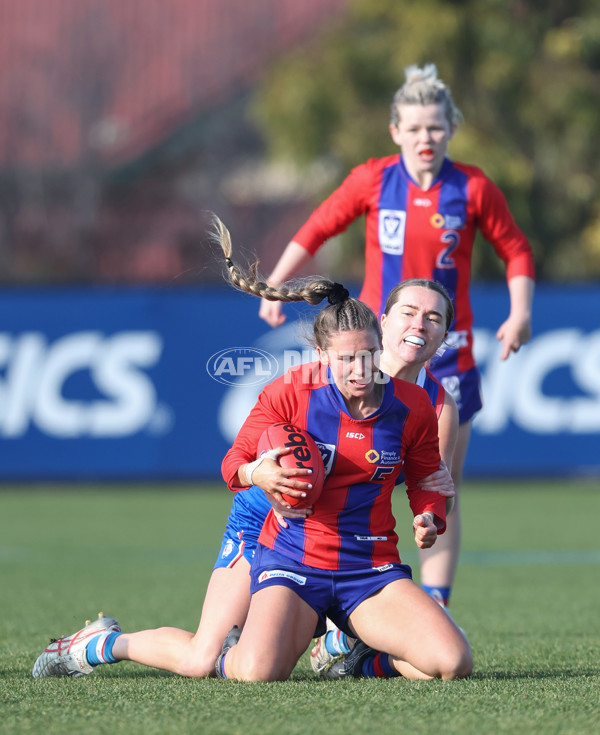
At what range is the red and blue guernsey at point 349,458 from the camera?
13.8 ft

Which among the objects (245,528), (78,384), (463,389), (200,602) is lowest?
(200,602)

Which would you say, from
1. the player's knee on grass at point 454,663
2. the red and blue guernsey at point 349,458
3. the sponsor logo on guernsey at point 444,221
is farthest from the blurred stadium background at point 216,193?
the player's knee on grass at point 454,663

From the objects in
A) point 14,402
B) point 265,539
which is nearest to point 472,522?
point 14,402

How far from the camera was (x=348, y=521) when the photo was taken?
4.25 m

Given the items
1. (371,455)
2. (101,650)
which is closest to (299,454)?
(371,455)

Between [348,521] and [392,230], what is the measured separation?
1714 mm

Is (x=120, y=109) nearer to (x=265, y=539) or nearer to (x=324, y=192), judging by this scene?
(x=324, y=192)

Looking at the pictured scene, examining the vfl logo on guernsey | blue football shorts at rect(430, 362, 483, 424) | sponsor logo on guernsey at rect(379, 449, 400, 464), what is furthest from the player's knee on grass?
the vfl logo on guernsey

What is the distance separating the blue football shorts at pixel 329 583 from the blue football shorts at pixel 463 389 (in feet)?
4.48

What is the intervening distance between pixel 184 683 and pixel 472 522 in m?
6.03

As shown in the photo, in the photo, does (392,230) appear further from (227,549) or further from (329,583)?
(329,583)

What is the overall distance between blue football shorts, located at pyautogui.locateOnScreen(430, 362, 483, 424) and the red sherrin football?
149cm

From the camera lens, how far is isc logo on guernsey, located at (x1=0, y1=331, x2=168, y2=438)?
1184 cm

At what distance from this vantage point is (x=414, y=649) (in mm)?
4102
